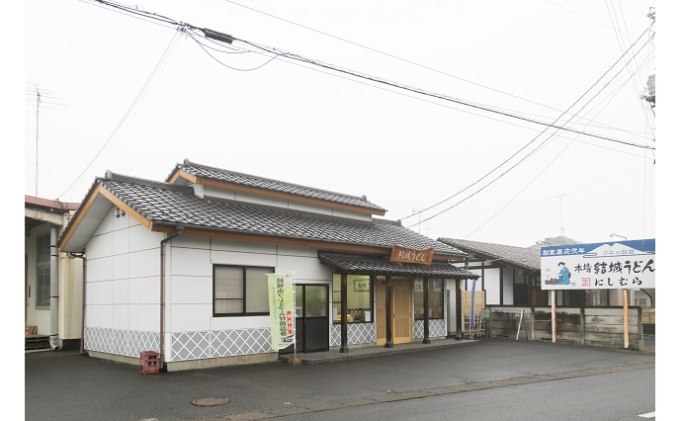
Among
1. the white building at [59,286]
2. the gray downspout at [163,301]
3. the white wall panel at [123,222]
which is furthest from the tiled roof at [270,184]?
the white building at [59,286]

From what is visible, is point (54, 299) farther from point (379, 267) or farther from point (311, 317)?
point (379, 267)

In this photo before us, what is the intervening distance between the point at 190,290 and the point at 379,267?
5.75m

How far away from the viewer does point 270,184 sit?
17.8 m

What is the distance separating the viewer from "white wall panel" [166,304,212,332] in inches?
504

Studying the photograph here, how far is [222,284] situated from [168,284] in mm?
1428

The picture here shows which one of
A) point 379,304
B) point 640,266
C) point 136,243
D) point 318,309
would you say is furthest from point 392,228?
point 136,243

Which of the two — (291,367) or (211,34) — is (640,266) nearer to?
(291,367)

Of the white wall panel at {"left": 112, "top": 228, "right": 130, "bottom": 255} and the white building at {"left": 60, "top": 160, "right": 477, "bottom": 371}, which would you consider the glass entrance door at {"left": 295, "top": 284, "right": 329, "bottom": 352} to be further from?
the white wall panel at {"left": 112, "top": 228, "right": 130, "bottom": 255}

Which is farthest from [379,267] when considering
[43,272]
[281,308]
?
[43,272]

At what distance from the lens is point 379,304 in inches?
696

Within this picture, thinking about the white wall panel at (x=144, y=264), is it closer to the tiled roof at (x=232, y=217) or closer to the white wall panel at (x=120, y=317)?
the white wall panel at (x=120, y=317)

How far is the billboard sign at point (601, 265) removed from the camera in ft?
57.3

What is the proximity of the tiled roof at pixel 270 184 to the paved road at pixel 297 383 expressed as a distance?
216 inches

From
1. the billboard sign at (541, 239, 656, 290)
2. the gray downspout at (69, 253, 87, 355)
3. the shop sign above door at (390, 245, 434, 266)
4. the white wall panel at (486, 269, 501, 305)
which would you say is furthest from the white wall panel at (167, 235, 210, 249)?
the white wall panel at (486, 269, 501, 305)
